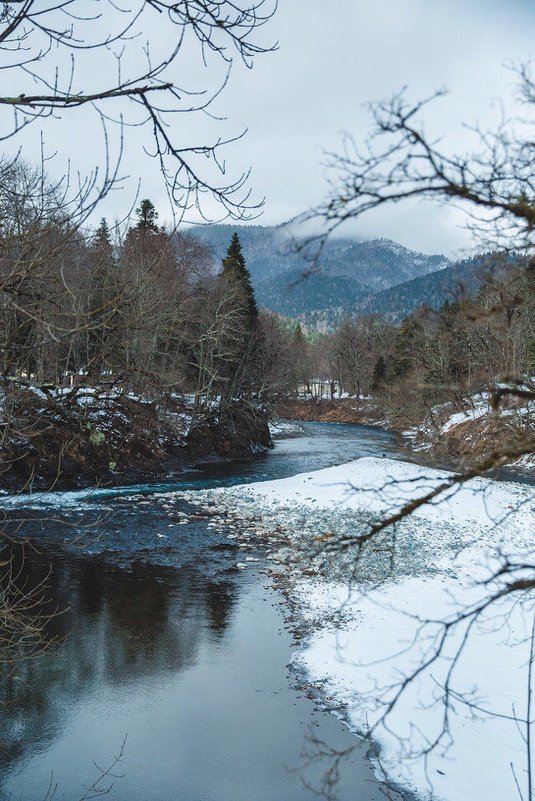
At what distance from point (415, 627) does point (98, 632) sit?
5155 mm

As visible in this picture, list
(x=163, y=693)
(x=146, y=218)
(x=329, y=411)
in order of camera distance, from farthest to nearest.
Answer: (x=329, y=411)
(x=146, y=218)
(x=163, y=693)

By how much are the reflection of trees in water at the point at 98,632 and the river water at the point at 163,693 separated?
0.08ft

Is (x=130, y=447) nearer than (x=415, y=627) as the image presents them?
No

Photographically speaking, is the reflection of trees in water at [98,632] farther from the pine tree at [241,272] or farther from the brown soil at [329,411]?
the brown soil at [329,411]

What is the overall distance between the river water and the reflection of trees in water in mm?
24

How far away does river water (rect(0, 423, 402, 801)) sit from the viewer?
670 centimetres

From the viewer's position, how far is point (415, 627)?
1065 centimetres

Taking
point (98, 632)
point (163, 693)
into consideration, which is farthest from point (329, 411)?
point (163, 693)

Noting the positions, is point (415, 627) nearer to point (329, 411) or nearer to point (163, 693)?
point (163, 693)

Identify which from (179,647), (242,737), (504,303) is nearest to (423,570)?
(179,647)

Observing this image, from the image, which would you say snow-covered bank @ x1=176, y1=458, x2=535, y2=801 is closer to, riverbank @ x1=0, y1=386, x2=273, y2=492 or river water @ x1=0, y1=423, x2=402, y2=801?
river water @ x1=0, y1=423, x2=402, y2=801

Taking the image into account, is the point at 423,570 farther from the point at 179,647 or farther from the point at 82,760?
the point at 82,760

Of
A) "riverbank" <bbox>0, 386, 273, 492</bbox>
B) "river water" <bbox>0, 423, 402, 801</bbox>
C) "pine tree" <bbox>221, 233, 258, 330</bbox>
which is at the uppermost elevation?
"pine tree" <bbox>221, 233, 258, 330</bbox>

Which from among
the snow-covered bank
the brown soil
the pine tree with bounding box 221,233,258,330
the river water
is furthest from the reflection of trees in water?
the brown soil
